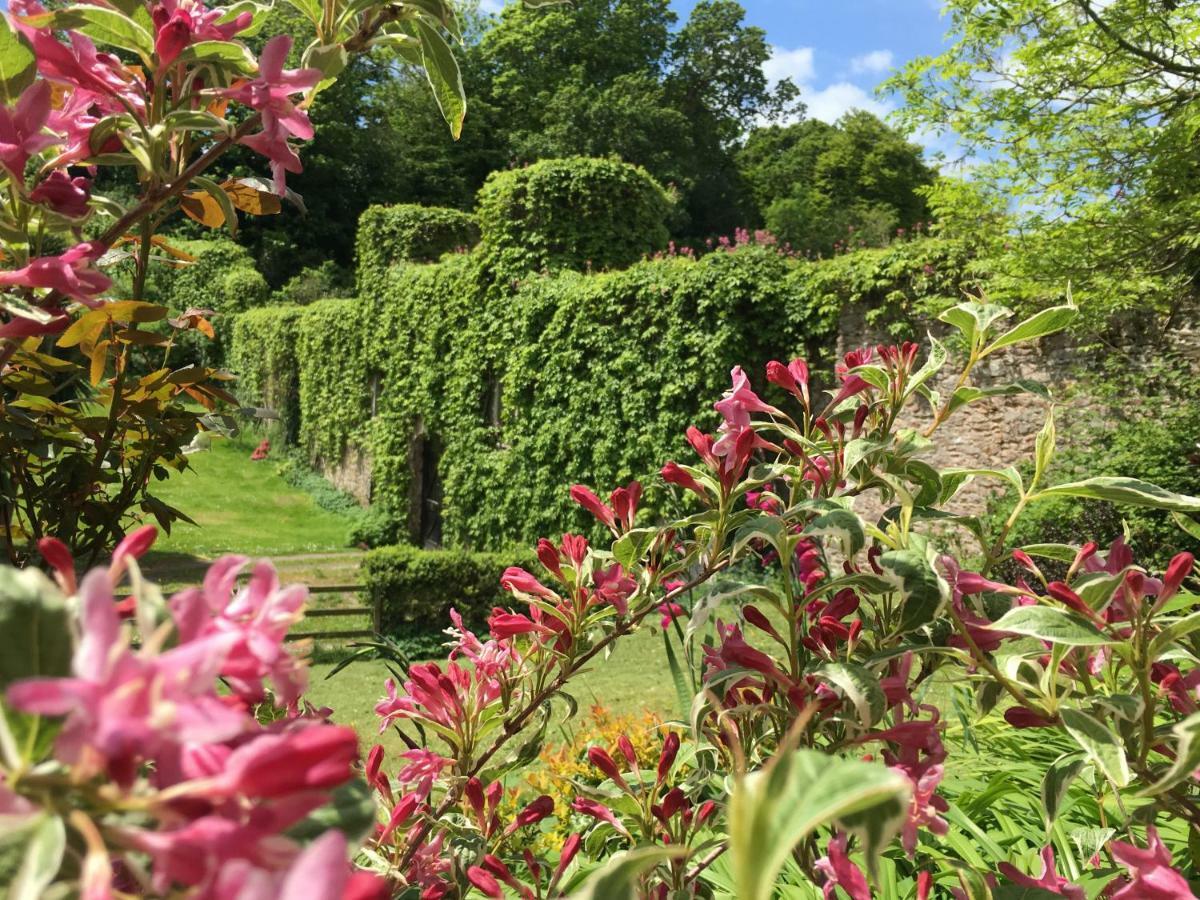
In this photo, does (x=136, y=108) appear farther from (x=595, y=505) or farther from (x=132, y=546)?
(x=595, y=505)

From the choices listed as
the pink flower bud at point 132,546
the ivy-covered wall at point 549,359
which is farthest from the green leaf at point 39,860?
the ivy-covered wall at point 549,359

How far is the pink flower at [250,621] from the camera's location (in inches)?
12.6

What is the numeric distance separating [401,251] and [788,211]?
16.9 m

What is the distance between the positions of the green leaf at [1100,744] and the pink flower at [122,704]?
604 millimetres

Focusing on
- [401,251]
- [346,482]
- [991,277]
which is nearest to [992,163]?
[991,277]

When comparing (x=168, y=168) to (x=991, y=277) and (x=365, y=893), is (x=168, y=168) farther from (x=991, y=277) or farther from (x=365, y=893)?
(x=991, y=277)

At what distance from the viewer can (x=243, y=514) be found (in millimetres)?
12727

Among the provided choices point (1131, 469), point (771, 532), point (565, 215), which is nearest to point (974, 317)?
point (771, 532)

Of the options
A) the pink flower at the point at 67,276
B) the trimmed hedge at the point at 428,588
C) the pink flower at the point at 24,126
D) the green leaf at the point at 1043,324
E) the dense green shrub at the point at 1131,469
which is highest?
the pink flower at the point at 24,126

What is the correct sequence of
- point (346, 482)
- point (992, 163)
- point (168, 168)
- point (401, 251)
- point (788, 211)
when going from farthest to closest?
point (788, 211) → point (346, 482) → point (401, 251) → point (992, 163) → point (168, 168)

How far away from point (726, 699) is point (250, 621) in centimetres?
66

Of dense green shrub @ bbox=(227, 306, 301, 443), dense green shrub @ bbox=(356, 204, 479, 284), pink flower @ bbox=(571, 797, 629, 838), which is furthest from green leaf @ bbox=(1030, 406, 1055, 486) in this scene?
dense green shrub @ bbox=(227, 306, 301, 443)

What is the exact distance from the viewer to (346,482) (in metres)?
14.3

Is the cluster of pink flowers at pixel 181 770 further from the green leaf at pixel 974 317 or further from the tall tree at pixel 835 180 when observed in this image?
the tall tree at pixel 835 180
